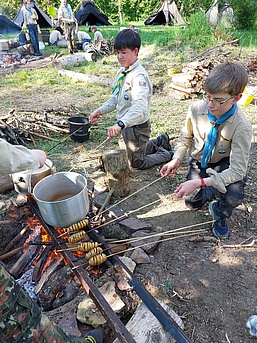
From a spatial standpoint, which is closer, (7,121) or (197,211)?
(197,211)

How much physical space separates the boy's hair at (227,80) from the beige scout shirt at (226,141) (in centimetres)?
27

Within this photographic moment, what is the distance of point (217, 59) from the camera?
899 centimetres

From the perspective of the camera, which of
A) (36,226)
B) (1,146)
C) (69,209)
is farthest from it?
(36,226)

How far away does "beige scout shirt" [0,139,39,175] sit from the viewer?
5.93 feet

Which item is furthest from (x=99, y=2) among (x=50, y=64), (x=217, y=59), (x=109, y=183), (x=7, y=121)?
(x=109, y=183)

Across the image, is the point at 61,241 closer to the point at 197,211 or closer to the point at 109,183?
the point at 109,183

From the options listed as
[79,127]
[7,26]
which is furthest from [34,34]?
[79,127]

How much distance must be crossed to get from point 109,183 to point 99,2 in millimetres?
36797

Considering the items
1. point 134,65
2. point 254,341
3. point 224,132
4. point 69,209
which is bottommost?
point 254,341

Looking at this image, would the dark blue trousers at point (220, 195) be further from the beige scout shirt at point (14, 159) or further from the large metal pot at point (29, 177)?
the beige scout shirt at point (14, 159)

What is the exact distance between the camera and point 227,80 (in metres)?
2.59

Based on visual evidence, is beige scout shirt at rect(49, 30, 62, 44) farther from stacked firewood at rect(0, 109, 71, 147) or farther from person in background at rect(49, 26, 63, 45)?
stacked firewood at rect(0, 109, 71, 147)

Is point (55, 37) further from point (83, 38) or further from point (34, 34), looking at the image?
point (34, 34)

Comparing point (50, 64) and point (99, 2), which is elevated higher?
point (99, 2)
